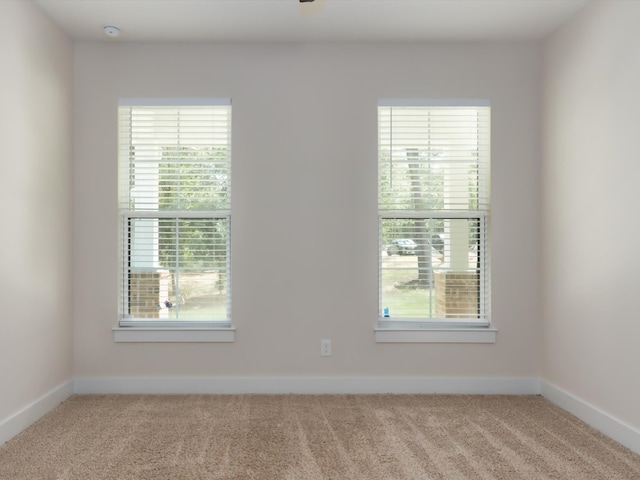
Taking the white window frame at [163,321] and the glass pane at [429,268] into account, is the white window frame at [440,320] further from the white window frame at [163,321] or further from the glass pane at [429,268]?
the white window frame at [163,321]

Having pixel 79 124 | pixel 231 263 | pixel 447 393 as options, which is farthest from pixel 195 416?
pixel 79 124

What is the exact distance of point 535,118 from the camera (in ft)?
13.0

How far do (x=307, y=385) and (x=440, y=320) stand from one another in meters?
1.15

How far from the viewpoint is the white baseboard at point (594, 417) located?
114 inches

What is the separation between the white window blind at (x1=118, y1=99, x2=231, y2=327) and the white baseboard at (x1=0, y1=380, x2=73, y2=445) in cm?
63

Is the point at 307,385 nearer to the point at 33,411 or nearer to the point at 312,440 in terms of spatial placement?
the point at 312,440

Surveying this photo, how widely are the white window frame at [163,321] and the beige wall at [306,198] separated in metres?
0.06

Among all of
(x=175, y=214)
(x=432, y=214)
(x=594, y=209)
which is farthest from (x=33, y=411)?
(x=594, y=209)

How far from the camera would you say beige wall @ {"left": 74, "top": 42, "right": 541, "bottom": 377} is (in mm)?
3928

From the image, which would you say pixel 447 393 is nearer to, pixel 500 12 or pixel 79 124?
pixel 500 12

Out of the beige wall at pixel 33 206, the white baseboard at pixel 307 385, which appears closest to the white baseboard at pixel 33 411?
the beige wall at pixel 33 206

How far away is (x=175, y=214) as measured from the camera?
397 cm

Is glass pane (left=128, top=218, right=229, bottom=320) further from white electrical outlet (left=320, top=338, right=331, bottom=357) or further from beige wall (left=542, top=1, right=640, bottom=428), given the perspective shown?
beige wall (left=542, top=1, right=640, bottom=428)

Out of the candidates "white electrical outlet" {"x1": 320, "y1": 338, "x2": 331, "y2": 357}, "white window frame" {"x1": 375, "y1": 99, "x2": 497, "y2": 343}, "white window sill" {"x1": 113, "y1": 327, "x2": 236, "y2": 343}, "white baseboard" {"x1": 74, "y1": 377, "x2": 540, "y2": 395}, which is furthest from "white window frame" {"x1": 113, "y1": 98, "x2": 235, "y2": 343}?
"white window frame" {"x1": 375, "y1": 99, "x2": 497, "y2": 343}
